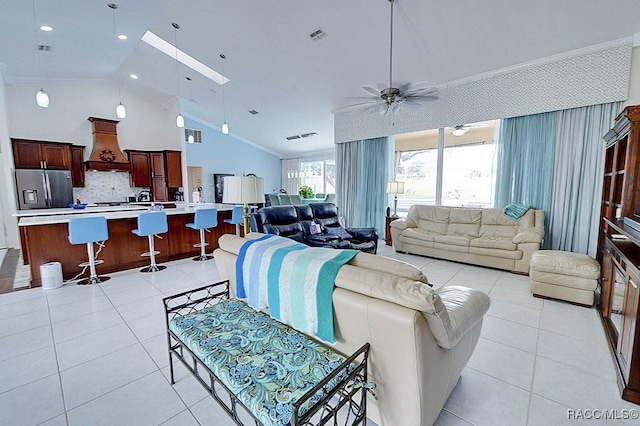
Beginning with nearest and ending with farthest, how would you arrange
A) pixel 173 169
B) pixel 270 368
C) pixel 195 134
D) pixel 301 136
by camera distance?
pixel 270 368, pixel 173 169, pixel 301 136, pixel 195 134

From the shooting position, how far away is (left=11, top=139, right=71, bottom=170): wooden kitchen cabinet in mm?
5852

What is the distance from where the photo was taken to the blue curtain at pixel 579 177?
12.5 feet

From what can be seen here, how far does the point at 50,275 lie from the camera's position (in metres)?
3.50

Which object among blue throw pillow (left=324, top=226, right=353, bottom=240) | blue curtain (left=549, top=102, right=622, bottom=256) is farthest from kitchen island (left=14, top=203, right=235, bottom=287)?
blue curtain (left=549, top=102, right=622, bottom=256)

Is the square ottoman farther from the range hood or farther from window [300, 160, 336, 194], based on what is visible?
the range hood

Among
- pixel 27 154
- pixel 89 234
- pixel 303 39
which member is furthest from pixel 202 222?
pixel 27 154

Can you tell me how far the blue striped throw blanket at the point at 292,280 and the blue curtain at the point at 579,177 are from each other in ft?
14.2

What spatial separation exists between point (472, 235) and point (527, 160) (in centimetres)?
148

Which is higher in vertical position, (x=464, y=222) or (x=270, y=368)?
(x=464, y=222)

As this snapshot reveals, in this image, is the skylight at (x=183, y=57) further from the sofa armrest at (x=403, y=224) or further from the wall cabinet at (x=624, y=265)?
the wall cabinet at (x=624, y=265)

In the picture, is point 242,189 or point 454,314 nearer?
point 454,314

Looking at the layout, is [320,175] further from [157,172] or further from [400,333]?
[400,333]

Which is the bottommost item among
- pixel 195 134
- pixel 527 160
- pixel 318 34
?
pixel 527 160

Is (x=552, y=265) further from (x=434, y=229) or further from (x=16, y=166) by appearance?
(x=16, y=166)
